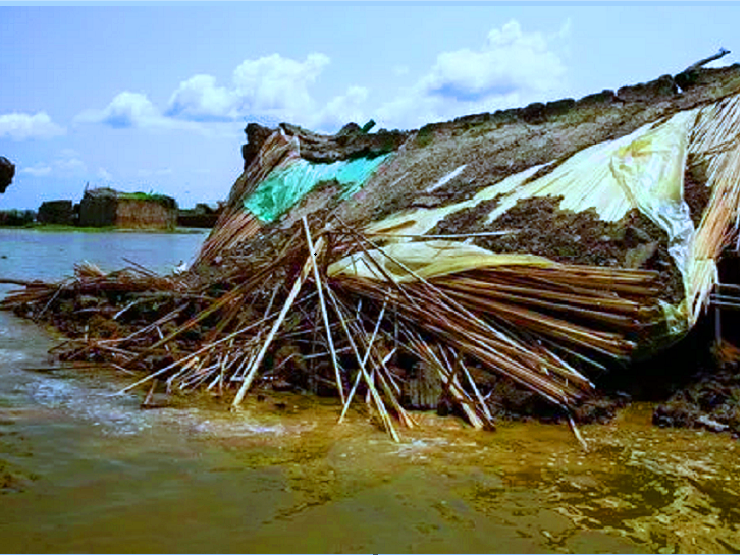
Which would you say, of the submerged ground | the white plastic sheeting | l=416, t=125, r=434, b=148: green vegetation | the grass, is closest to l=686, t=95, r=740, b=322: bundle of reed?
the white plastic sheeting

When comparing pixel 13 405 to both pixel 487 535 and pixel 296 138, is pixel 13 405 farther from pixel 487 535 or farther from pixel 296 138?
pixel 296 138

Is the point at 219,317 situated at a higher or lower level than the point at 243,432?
higher

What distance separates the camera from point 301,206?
27.9ft

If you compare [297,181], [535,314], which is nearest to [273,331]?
[535,314]

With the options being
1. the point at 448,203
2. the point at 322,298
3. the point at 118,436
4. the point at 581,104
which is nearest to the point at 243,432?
the point at 118,436

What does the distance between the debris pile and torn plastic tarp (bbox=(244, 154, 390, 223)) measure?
1792 mm

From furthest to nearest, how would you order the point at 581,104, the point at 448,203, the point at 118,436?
1. the point at 581,104
2. the point at 448,203
3. the point at 118,436

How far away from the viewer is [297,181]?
8953 mm

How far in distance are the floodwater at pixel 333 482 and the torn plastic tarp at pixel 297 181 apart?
4.50 meters

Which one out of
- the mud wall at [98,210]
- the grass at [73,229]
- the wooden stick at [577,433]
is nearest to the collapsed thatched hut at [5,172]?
the grass at [73,229]

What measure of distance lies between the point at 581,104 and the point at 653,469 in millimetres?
5441

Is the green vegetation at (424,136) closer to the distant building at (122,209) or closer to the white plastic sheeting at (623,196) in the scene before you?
the white plastic sheeting at (623,196)

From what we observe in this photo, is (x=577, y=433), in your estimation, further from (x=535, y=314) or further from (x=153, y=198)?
(x=153, y=198)

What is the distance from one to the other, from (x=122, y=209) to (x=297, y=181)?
90.3 feet
